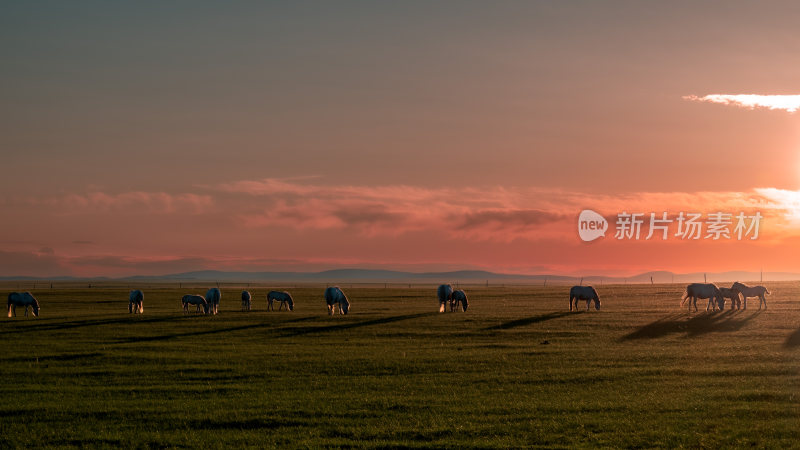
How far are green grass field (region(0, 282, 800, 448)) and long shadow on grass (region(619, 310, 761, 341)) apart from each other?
269 mm

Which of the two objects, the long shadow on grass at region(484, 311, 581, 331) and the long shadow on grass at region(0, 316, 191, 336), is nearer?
the long shadow on grass at region(484, 311, 581, 331)

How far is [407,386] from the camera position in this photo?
2358 centimetres

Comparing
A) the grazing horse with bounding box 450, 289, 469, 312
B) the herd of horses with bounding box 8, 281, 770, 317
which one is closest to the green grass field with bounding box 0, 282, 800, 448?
the herd of horses with bounding box 8, 281, 770, 317

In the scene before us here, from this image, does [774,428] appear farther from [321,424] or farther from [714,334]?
[714,334]

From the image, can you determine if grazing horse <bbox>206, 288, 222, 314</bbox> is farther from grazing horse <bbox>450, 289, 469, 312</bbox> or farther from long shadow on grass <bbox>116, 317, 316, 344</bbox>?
grazing horse <bbox>450, 289, 469, 312</bbox>

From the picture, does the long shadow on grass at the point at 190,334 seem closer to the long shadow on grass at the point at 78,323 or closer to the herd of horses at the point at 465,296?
the long shadow on grass at the point at 78,323

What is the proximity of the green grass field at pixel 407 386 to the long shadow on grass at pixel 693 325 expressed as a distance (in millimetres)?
269

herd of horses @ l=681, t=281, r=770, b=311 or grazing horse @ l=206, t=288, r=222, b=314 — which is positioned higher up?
herd of horses @ l=681, t=281, r=770, b=311

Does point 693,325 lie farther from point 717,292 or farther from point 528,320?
point 717,292

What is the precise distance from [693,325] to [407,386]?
26076mm

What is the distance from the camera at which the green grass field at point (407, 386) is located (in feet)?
56.7

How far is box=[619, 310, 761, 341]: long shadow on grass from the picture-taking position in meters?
38.3

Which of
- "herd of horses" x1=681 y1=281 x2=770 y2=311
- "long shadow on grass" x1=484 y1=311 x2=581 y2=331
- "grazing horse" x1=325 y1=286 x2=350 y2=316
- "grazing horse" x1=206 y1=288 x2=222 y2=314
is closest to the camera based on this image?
"long shadow on grass" x1=484 y1=311 x2=581 y2=331

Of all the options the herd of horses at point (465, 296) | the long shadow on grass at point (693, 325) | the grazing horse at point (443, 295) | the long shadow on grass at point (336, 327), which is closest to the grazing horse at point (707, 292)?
the herd of horses at point (465, 296)
